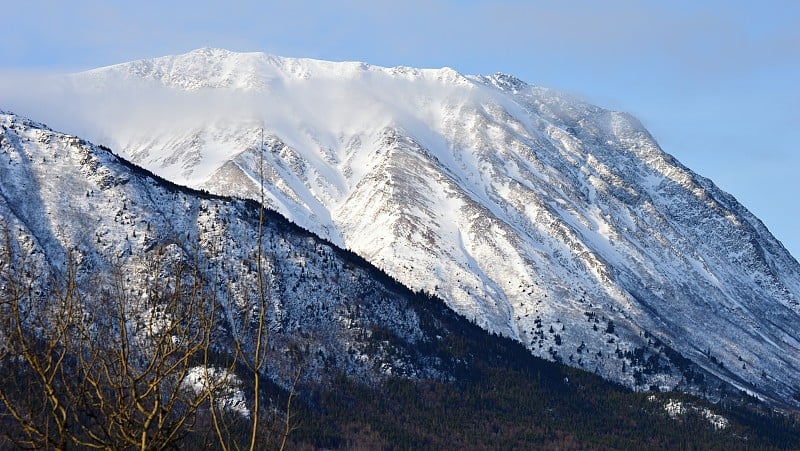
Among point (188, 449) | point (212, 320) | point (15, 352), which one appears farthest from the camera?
point (188, 449)

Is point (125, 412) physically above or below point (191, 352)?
below

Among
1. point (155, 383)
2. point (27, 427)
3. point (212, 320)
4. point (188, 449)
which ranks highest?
point (212, 320)

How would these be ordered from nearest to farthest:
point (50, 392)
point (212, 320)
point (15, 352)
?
point (50, 392), point (15, 352), point (212, 320)

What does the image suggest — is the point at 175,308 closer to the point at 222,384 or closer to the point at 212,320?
the point at 212,320

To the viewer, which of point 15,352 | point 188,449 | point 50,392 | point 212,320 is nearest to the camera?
point 50,392

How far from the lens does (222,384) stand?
56.3 ft

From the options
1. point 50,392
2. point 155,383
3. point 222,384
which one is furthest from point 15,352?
point 222,384

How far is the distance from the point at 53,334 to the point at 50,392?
11.2 feet

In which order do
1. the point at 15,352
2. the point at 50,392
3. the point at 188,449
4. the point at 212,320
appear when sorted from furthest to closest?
the point at 188,449
the point at 212,320
the point at 15,352
the point at 50,392

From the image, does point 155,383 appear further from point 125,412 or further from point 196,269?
point 196,269

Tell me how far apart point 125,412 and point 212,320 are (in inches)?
98.1

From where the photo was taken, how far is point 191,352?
16.7m

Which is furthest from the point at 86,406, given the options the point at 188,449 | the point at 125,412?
the point at 188,449

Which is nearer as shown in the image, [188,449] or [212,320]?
[212,320]
